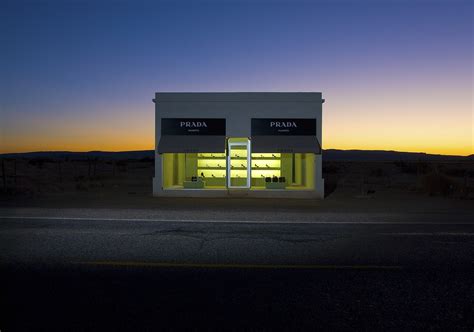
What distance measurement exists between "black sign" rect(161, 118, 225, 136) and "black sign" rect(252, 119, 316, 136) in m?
1.84

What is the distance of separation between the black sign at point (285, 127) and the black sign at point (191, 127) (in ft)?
6.05

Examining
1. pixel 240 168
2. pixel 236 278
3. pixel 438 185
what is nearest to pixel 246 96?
pixel 240 168

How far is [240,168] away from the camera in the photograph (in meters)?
25.5

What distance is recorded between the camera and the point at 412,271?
23.7ft

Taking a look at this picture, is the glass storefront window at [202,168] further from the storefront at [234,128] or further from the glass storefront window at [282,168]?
the storefront at [234,128]

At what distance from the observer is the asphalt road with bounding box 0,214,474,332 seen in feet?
16.9

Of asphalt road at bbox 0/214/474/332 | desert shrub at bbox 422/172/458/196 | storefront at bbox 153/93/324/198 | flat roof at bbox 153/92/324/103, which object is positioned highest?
flat roof at bbox 153/92/324/103

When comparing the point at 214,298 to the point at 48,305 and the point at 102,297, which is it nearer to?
the point at 102,297

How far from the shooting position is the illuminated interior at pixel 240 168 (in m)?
25.4

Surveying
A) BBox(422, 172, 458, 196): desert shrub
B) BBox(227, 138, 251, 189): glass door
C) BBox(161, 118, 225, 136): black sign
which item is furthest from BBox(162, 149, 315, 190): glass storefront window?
BBox(422, 172, 458, 196): desert shrub

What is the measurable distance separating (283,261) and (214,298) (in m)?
2.33

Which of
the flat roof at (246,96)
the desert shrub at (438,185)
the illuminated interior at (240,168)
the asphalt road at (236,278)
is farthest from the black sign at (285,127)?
the asphalt road at (236,278)

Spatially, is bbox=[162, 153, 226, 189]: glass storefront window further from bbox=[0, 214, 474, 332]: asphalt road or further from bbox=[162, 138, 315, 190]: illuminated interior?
bbox=[0, 214, 474, 332]: asphalt road

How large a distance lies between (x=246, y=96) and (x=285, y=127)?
8.15 ft
